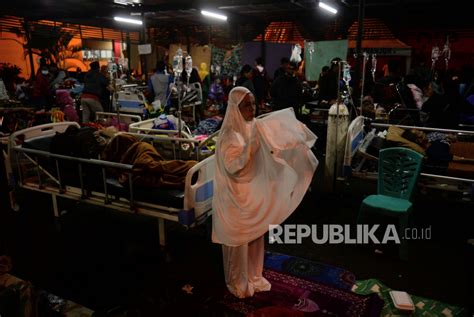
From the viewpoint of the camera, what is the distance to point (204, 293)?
10.9ft

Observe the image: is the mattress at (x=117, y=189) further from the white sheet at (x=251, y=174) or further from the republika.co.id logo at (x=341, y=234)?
the republika.co.id logo at (x=341, y=234)

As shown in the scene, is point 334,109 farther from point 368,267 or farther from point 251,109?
point 251,109

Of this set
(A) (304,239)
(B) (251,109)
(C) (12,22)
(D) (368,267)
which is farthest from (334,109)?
(C) (12,22)

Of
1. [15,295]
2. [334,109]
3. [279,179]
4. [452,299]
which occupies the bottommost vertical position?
[452,299]

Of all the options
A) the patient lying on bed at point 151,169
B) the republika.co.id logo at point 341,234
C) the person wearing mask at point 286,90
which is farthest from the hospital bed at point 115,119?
the republika.co.id logo at point 341,234

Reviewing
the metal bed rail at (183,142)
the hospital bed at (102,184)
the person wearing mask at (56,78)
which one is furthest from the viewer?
the person wearing mask at (56,78)

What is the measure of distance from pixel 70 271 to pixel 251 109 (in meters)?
2.45

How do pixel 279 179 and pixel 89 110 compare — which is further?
pixel 89 110

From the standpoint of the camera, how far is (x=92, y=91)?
322 inches

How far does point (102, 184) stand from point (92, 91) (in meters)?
4.70

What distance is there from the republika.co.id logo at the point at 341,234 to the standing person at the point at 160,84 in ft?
16.1

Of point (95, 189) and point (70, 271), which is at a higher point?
point (95, 189)

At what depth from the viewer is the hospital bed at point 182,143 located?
488 cm

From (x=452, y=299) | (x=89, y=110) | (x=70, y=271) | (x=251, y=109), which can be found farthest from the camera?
(x=89, y=110)
